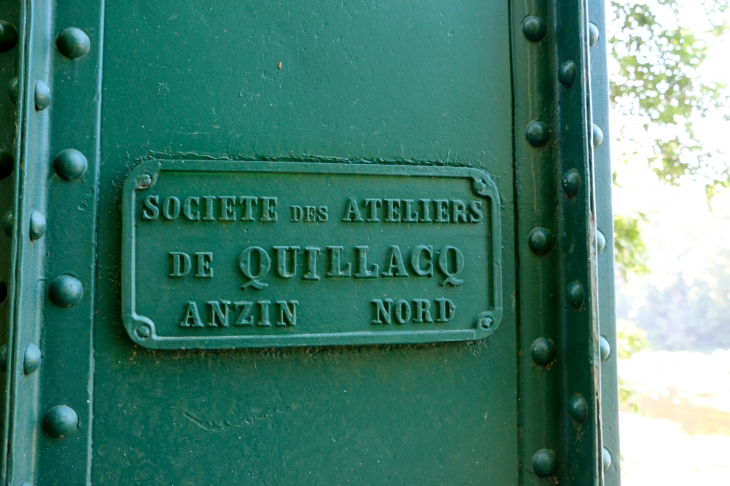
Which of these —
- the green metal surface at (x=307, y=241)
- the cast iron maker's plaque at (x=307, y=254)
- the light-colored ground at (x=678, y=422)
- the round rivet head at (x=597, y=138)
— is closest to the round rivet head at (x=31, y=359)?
the green metal surface at (x=307, y=241)

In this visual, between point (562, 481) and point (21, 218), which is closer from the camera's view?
point (21, 218)

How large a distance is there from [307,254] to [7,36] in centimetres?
61

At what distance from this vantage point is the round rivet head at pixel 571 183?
1.05m

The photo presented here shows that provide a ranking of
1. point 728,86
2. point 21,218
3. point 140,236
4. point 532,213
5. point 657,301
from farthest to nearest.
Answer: point 657,301 < point 728,86 < point 532,213 < point 140,236 < point 21,218

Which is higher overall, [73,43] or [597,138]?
[73,43]

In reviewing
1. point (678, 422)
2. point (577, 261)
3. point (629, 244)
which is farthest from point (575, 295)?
point (678, 422)

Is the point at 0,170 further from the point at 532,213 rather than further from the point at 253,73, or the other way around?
the point at 532,213

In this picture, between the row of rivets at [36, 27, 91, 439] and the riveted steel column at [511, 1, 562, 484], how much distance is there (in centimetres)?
76

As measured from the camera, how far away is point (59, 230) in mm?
958

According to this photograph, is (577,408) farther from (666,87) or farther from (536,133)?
(666,87)

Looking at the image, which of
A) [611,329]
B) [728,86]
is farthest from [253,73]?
[728,86]

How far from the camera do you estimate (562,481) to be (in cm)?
105

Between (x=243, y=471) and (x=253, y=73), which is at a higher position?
(x=253, y=73)

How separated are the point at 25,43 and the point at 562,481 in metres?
1.15
